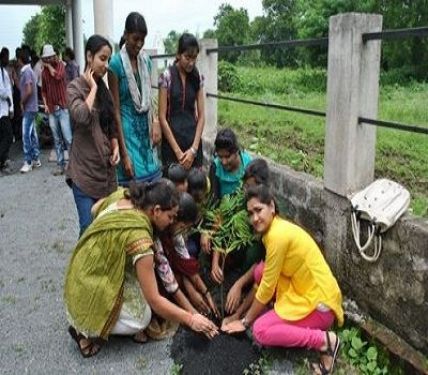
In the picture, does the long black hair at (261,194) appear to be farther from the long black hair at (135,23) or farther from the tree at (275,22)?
the tree at (275,22)

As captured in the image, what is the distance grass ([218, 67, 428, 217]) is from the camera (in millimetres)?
4922

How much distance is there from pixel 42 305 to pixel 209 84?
2549mm

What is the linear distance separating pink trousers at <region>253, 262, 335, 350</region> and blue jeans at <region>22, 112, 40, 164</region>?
5633 mm

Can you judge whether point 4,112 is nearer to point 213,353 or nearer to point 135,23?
point 135,23

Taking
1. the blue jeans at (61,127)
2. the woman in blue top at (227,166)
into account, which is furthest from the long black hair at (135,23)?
the blue jeans at (61,127)

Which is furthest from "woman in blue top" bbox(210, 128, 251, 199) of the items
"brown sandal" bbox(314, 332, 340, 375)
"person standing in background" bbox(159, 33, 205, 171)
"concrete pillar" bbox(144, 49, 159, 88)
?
"concrete pillar" bbox(144, 49, 159, 88)

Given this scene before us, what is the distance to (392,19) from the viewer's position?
48.6 ft

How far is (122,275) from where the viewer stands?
3156 millimetres

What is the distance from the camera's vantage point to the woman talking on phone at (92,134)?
3.58m

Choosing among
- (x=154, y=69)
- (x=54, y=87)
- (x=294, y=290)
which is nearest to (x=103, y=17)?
(x=154, y=69)

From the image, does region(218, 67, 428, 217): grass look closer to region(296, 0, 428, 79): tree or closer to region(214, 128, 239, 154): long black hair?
region(214, 128, 239, 154): long black hair

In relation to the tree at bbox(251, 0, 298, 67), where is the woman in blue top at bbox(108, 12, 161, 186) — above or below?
below

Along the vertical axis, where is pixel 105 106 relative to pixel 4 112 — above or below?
above

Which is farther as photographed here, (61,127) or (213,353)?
(61,127)
